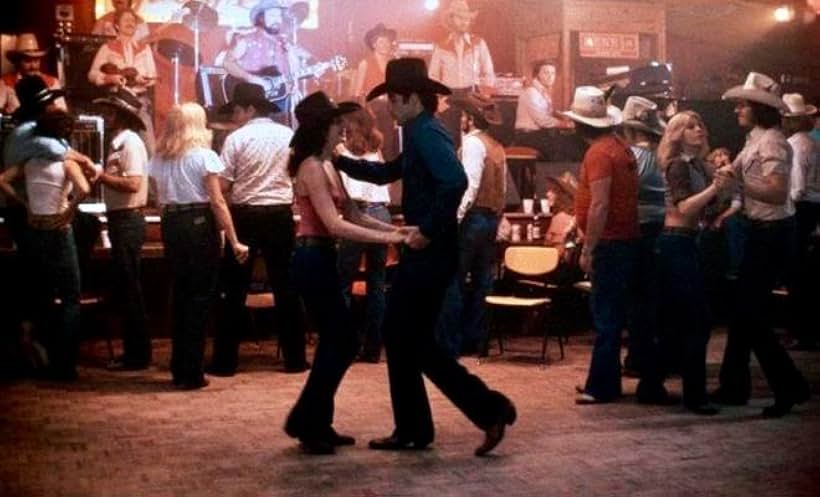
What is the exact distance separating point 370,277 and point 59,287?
221 centimetres

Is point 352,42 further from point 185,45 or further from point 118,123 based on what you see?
point 118,123

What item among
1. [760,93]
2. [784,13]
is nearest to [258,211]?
[760,93]

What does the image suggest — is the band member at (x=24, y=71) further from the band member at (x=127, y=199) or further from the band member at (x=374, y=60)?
the band member at (x=374, y=60)

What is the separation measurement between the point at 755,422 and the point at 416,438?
6.86 ft

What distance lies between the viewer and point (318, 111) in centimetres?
610

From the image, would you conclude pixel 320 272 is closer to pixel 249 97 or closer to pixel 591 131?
pixel 591 131

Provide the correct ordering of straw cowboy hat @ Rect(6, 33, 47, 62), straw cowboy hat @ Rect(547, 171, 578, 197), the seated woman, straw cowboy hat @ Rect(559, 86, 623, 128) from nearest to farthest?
the seated woman
straw cowboy hat @ Rect(559, 86, 623, 128)
straw cowboy hat @ Rect(6, 33, 47, 62)
straw cowboy hat @ Rect(547, 171, 578, 197)

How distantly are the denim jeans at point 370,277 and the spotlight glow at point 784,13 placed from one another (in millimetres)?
8675

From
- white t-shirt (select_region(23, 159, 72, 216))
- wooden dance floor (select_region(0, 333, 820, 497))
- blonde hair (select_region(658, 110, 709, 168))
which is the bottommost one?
wooden dance floor (select_region(0, 333, 820, 497))

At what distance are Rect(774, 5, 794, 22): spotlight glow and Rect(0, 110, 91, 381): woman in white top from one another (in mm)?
10459

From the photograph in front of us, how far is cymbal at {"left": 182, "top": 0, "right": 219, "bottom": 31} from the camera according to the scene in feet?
46.0

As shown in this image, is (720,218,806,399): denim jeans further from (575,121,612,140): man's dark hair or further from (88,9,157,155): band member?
(88,9,157,155): band member

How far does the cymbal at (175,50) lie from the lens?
44.6 ft

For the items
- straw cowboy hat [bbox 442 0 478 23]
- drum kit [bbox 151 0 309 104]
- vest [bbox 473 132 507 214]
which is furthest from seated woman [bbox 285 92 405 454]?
straw cowboy hat [bbox 442 0 478 23]
